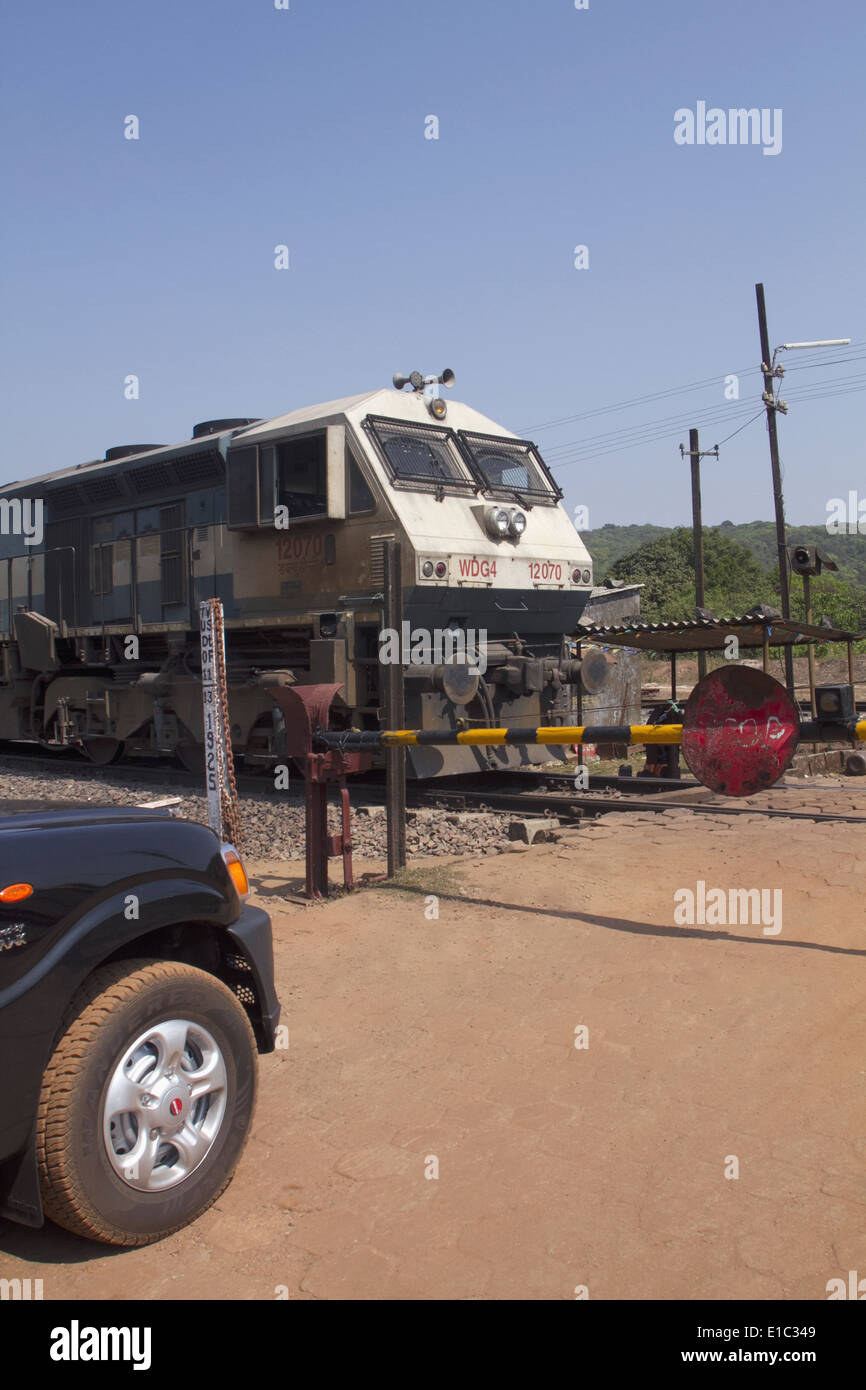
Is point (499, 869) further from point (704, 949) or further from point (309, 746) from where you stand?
point (704, 949)

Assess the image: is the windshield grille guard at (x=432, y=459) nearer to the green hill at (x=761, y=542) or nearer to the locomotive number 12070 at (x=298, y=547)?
the locomotive number 12070 at (x=298, y=547)

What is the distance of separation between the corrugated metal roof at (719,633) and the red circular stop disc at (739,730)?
272cm

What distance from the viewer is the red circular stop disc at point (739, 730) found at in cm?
567

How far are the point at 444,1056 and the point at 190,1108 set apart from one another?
1.44 meters

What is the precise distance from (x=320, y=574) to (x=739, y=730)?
637 cm

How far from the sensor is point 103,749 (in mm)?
14719

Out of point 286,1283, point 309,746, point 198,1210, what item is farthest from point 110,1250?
point 309,746

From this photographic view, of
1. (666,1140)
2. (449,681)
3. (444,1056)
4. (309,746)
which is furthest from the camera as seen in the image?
(449,681)

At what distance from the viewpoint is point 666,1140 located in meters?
3.49

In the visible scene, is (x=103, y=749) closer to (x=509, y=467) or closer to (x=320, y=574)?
(x=320, y=574)
